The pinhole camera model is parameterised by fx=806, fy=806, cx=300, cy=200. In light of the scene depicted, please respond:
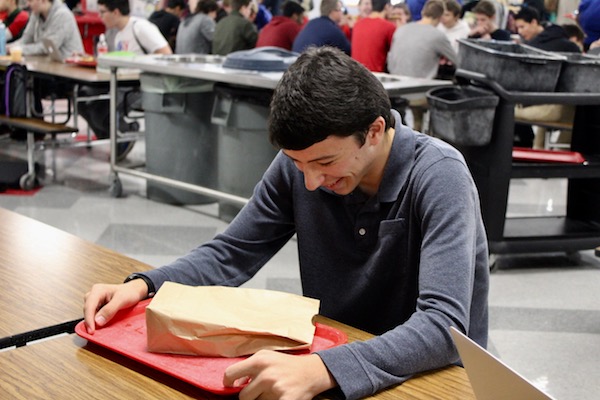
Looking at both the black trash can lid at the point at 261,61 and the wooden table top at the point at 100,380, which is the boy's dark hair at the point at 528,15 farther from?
the wooden table top at the point at 100,380

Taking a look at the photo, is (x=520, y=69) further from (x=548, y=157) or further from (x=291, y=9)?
(x=291, y=9)

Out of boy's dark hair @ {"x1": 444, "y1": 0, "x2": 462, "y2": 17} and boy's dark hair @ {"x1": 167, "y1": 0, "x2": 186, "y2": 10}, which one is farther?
boy's dark hair @ {"x1": 167, "y1": 0, "x2": 186, "y2": 10}

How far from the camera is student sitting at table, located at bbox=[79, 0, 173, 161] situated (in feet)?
18.7

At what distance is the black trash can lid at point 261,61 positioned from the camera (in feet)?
13.7

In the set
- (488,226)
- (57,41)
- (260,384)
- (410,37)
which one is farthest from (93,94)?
(260,384)

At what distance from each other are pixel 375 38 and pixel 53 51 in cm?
253

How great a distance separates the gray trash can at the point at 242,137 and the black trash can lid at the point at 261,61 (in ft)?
0.40

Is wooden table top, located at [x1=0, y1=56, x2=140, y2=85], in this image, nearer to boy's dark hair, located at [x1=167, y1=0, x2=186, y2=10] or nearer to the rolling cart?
the rolling cart

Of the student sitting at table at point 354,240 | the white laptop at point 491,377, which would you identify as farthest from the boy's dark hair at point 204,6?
the white laptop at point 491,377

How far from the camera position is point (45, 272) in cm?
162

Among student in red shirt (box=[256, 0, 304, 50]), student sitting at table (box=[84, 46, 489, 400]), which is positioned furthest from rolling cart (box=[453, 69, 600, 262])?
student in red shirt (box=[256, 0, 304, 50])

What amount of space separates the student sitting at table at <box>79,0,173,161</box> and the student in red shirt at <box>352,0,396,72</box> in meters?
1.64

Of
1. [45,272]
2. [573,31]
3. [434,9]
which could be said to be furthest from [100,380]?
[573,31]

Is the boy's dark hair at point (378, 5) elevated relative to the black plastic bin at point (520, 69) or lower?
elevated
